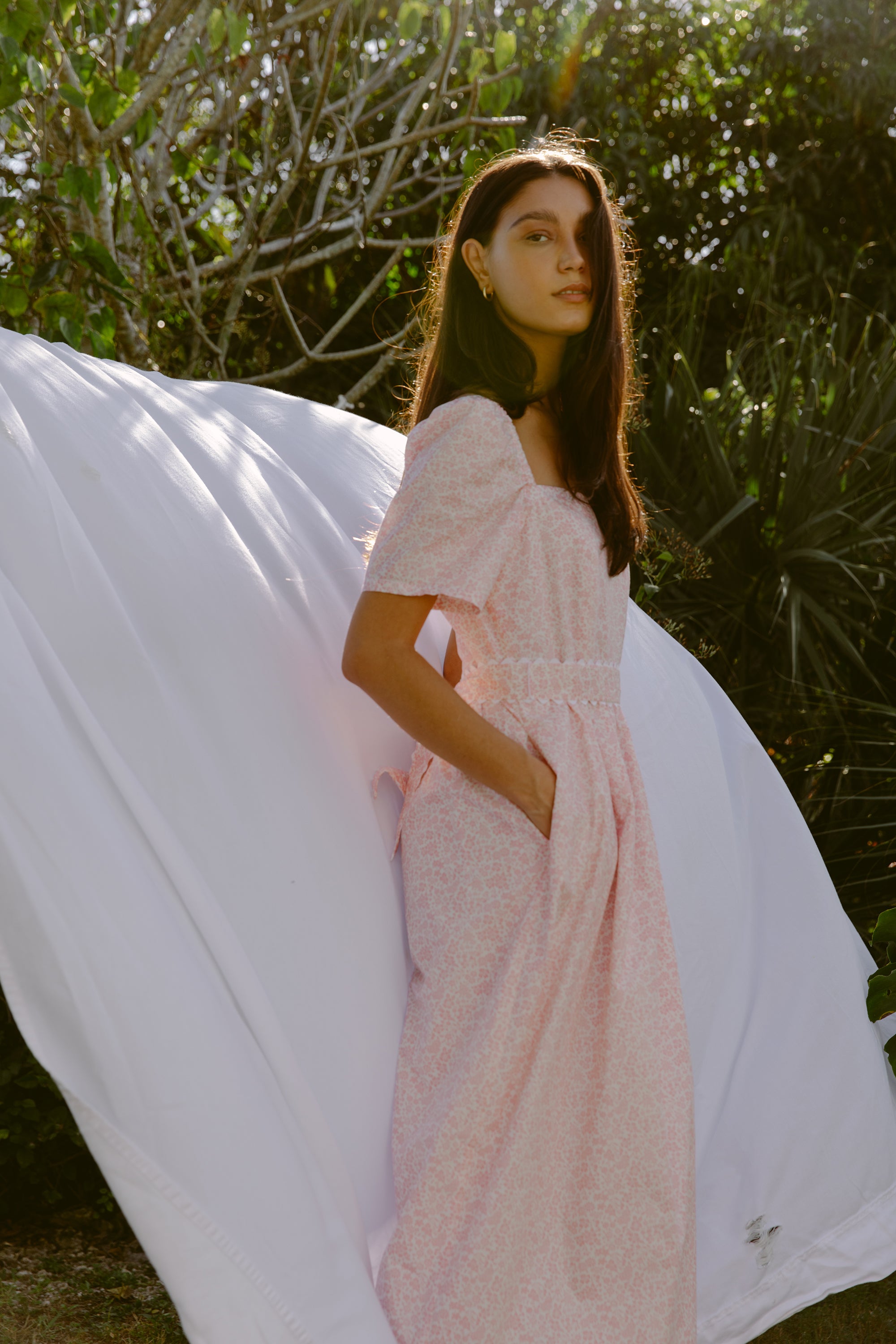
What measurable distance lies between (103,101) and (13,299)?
0.49 meters

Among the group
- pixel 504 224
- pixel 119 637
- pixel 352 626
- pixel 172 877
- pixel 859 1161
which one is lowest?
pixel 859 1161

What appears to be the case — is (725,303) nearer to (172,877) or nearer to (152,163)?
(152,163)

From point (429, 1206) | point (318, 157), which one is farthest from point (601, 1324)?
point (318, 157)

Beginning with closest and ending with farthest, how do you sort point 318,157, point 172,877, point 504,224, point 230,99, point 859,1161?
point 172,877 → point 504,224 → point 859,1161 → point 230,99 → point 318,157

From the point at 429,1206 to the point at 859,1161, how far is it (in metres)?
0.84

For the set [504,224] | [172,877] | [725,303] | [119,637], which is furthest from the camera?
[725,303]

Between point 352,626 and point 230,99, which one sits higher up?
point 230,99

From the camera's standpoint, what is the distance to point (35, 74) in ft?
8.30

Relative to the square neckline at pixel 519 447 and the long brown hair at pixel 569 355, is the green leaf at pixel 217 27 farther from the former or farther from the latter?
the square neckline at pixel 519 447

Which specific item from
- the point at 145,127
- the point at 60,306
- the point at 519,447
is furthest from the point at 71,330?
the point at 519,447

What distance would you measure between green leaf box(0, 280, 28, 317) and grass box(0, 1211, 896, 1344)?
1896 mm

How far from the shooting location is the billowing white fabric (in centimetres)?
124

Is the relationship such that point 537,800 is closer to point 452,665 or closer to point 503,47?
point 452,665

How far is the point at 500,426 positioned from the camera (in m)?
1.53
